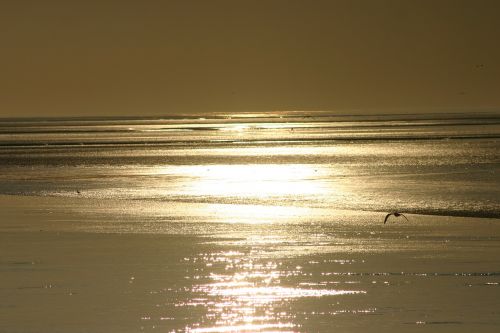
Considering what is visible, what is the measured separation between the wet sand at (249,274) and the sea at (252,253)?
0.03 m

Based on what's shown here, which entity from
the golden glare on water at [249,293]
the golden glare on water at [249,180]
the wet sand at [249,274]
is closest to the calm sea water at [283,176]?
the golden glare on water at [249,180]

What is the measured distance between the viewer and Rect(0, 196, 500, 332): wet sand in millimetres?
11570

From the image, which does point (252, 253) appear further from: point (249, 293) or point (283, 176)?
point (283, 176)

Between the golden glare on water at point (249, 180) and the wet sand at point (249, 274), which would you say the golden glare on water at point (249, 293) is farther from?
the golden glare on water at point (249, 180)

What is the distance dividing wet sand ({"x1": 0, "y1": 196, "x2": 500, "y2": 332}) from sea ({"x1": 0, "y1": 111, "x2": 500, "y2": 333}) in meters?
0.03

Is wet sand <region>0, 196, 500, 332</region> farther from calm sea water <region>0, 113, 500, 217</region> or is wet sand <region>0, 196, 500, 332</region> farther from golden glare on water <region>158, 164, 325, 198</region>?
golden glare on water <region>158, 164, 325, 198</region>

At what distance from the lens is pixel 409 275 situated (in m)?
14.2

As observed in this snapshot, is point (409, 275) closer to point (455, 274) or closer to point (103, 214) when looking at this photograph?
point (455, 274)

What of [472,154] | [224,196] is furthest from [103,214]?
[472,154]

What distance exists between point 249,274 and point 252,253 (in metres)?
1.96

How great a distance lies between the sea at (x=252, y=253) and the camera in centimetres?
1178

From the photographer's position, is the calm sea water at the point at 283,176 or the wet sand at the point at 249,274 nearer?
the wet sand at the point at 249,274

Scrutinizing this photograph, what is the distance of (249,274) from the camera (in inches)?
566

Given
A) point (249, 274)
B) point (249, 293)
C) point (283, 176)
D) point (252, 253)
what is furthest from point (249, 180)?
point (249, 293)
